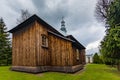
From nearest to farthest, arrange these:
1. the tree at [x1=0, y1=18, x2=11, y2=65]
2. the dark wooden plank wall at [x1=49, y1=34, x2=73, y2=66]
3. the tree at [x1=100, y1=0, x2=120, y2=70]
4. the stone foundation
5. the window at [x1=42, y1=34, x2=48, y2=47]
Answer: the stone foundation, the dark wooden plank wall at [x1=49, y1=34, x2=73, y2=66], the window at [x1=42, y1=34, x2=48, y2=47], the tree at [x1=100, y1=0, x2=120, y2=70], the tree at [x1=0, y1=18, x2=11, y2=65]

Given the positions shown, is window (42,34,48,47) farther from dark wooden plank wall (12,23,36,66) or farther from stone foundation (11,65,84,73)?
stone foundation (11,65,84,73)

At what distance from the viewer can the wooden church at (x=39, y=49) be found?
1888cm

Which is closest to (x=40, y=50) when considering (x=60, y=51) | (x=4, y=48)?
(x=60, y=51)

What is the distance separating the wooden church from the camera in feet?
61.9

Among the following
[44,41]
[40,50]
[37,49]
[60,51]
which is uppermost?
[44,41]

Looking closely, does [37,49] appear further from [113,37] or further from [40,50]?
[113,37]

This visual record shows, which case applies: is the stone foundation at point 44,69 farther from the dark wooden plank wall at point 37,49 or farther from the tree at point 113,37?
the tree at point 113,37

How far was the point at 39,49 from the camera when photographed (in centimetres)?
1895

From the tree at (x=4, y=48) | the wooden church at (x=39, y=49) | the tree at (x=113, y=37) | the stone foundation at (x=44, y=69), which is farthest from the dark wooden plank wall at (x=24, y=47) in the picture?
the tree at (x=4, y=48)

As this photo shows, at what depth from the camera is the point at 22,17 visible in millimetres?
42719

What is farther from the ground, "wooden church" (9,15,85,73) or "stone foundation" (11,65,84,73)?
"wooden church" (9,15,85,73)

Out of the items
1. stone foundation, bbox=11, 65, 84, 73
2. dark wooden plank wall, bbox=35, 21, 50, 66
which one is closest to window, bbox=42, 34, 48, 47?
dark wooden plank wall, bbox=35, 21, 50, 66

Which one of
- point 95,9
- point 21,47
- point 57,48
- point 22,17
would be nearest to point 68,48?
point 57,48

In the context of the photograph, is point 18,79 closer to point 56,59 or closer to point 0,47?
point 56,59
